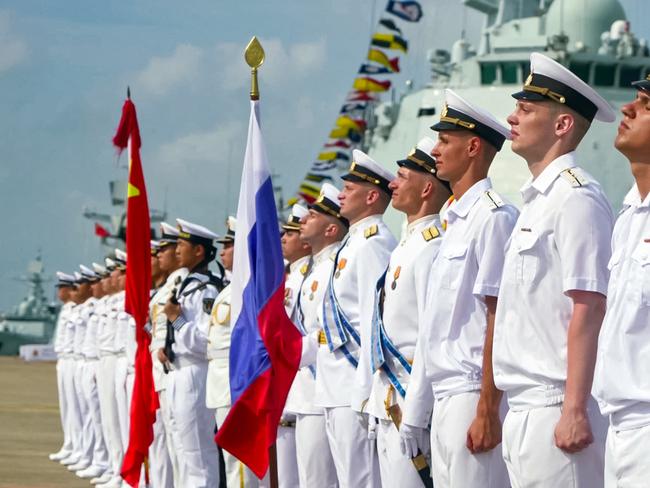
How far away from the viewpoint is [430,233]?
6.19 m

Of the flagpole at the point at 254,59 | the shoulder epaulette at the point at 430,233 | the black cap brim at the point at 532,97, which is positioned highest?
the flagpole at the point at 254,59

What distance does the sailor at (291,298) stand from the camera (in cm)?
845

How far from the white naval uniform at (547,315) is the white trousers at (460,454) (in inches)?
18.1

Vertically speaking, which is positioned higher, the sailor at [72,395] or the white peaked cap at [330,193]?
the white peaked cap at [330,193]


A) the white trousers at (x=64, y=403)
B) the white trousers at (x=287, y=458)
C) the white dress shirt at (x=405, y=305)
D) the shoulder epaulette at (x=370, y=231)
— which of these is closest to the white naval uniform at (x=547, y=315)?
the white dress shirt at (x=405, y=305)

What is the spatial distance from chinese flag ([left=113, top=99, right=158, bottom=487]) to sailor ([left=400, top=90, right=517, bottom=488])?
516 centimetres

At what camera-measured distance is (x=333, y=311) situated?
23.8 ft

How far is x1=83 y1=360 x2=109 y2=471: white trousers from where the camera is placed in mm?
15141

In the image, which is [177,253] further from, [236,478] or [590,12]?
[590,12]

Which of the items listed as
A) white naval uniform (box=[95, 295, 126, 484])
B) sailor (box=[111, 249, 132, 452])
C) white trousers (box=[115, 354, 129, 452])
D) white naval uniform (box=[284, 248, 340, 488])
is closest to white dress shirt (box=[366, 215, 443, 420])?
white naval uniform (box=[284, 248, 340, 488])

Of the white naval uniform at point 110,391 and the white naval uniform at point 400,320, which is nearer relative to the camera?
the white naval uniform at point 400,320

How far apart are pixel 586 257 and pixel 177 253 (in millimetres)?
6918

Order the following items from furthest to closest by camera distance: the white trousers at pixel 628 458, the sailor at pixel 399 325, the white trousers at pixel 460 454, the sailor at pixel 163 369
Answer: the sailor at pixel 163 369, the sailor at pixel 399 325, the white trousers at pixel 460 454, the white trousers at pixel 628 458

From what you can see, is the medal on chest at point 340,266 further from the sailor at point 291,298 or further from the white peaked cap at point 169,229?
the white peaked cap at point 169,229
